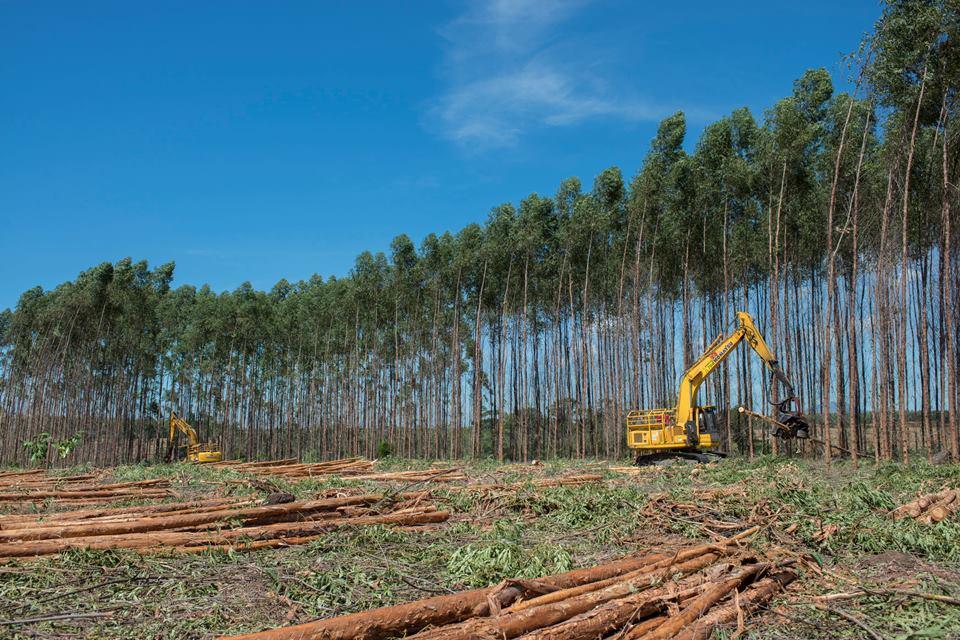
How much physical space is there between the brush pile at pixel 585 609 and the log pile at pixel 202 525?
3.73m

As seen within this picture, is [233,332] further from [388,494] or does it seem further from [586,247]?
[388,494]

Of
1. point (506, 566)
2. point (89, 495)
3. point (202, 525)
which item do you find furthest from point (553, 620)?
point (89, 495)

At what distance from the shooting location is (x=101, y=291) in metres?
36.4

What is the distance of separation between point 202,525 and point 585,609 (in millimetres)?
5415

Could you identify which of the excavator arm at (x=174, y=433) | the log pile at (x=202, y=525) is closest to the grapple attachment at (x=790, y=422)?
the log pile at (x=202, y=525)

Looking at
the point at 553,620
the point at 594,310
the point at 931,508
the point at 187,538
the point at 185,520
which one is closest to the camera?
the point at 553,620

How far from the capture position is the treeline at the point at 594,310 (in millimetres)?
18453

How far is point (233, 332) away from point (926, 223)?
39404 mm

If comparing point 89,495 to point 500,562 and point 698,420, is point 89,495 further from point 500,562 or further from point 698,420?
point 698,420

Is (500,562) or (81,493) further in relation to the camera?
(81,493)

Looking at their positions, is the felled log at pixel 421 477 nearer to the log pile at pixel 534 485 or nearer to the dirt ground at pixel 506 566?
the log pile at pixel 534 485

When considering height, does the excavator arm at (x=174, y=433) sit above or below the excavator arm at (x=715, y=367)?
below

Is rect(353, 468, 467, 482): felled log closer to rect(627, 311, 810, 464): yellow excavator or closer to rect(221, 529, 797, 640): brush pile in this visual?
rect(627, 311, 810, 464): yellow excavator

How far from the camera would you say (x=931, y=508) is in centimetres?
901
